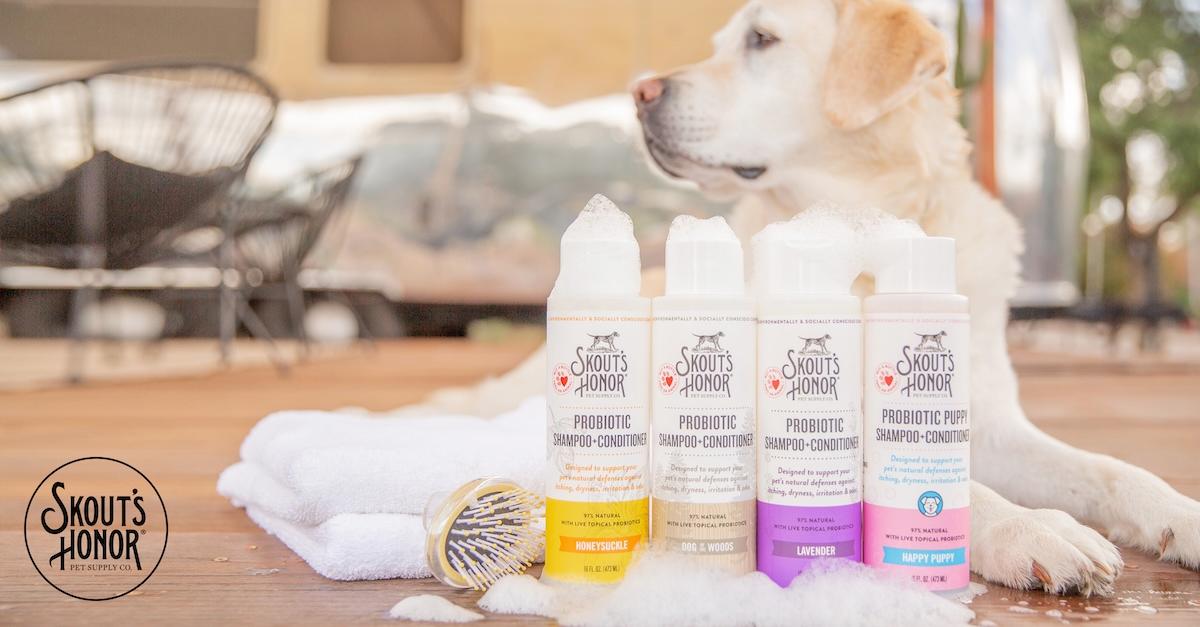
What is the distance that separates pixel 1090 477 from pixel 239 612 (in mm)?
891

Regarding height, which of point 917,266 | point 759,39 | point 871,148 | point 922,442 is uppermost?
point 759,39

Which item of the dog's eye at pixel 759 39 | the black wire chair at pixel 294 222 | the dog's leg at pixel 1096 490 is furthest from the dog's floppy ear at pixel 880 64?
the black wire chair at pixel 294 222

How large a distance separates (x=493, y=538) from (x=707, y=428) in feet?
0.68

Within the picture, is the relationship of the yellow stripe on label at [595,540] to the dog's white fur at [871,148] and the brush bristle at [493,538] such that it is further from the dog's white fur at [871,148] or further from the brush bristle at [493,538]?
the dog's white fur at [871,148]

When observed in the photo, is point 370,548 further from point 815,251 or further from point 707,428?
point 815,251

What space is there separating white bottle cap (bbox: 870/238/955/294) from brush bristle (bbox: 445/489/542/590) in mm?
354

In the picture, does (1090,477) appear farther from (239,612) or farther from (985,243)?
(239,612)

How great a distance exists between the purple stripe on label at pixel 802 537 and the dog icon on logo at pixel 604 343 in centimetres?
17

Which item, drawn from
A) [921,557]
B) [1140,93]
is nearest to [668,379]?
[921,557]

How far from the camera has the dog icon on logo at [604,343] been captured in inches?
26.4

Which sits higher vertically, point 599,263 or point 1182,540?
point 599,263

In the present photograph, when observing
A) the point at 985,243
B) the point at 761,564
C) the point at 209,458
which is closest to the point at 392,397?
the point at 209,458

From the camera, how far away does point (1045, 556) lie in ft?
2.38

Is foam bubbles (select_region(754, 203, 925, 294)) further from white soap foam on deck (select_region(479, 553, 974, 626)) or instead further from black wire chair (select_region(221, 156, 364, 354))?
black wire chair (select_region(221, 156, 364, 354))
